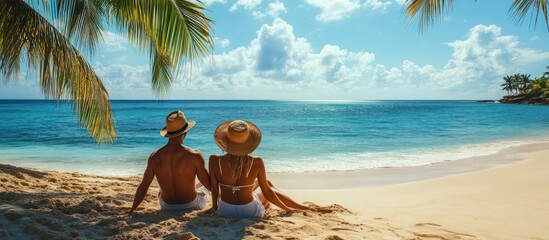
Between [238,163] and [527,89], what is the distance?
84.3 metres

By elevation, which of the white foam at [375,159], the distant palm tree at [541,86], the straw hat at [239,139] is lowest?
the white foam at [375,159]

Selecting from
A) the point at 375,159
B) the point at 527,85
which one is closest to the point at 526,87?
the point at 527,85

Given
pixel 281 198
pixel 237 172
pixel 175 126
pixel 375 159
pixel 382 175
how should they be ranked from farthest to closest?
pixel 375 159
pixel 382 175
pixel 281 198
pixel 175 126
pixel 237 172

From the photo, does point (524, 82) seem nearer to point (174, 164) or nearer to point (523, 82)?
point (523, 82)

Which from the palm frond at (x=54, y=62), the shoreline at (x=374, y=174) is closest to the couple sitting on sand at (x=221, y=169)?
the palm frond at (x=54, y=62)

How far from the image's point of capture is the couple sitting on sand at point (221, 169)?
12.3 ft

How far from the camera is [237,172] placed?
12.4 feet

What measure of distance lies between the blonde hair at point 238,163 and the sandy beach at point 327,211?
0.47m

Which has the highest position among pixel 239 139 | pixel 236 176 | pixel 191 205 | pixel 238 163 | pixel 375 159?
pixel 239 139

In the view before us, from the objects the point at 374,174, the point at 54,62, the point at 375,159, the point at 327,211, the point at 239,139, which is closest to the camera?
the point at 239,139

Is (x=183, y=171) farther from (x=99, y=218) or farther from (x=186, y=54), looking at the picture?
(x=186, y=54)

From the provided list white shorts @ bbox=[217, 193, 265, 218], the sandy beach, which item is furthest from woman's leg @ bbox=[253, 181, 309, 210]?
white shorts @ bbox=[217, 193, 265, 218]

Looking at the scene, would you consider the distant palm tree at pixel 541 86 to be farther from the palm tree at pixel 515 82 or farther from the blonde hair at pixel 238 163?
the blonde hair at pixel 238 163

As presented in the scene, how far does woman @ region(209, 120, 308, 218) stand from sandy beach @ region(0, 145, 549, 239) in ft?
0.64
